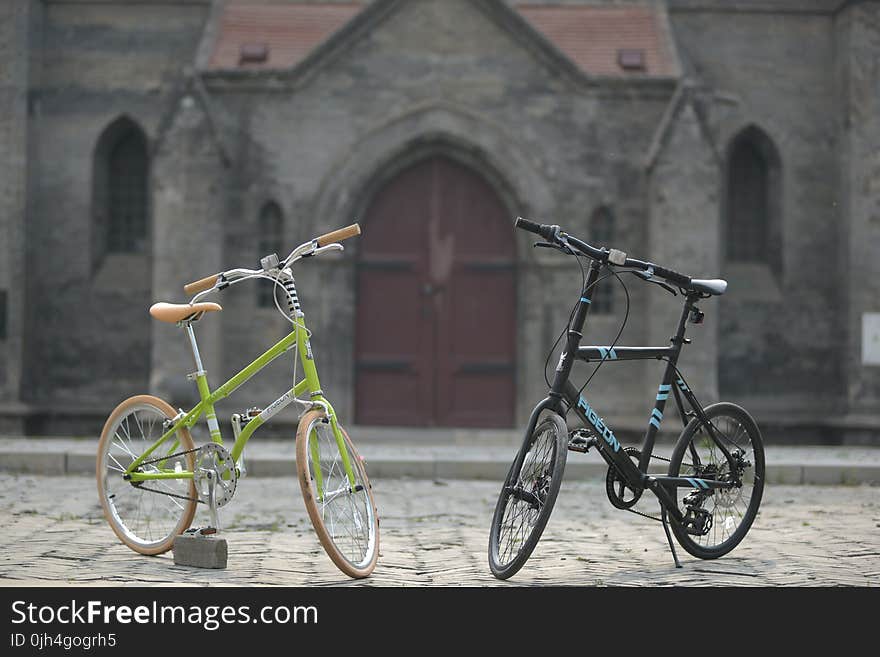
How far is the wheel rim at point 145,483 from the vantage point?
20.1 ft

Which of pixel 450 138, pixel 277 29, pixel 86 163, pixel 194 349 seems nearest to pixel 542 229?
pixel 194 349

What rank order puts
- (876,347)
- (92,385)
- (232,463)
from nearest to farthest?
(232,463)
(876,347)
(92,385)

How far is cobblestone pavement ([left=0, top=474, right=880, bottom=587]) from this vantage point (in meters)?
5.56

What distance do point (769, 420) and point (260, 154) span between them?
7.69 metres

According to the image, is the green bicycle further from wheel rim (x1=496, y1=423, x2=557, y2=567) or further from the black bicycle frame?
the black bicycle frame

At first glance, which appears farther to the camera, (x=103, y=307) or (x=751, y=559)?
(x=103, y=307)

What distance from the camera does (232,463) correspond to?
5875 millimetres

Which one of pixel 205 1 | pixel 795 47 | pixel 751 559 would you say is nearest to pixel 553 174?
pixel 795 47

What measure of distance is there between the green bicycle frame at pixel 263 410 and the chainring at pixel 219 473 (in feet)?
0.13

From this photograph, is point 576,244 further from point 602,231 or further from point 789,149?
point 789,149

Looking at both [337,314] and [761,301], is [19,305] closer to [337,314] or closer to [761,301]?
[337,314]

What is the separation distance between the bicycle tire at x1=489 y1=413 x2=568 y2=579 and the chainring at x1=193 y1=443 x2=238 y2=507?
1.26 metres

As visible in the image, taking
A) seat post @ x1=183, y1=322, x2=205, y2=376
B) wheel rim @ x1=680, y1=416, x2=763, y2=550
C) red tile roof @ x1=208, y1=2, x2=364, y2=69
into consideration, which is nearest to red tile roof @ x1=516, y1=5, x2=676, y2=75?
red tile roof @ x1=208, y1=2, x2=364, y2=69

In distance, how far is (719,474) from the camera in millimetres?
6180
